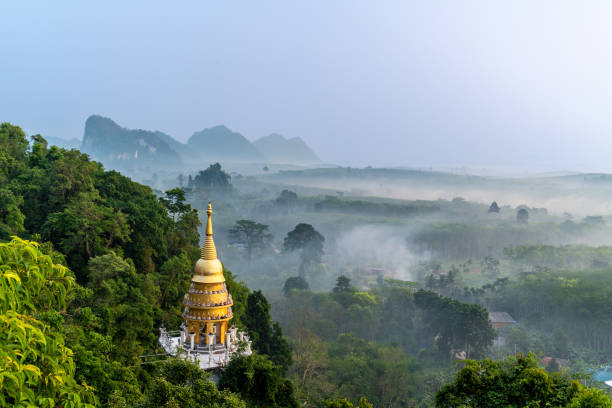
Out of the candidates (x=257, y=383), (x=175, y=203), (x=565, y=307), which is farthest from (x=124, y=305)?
(x=565, y=307)

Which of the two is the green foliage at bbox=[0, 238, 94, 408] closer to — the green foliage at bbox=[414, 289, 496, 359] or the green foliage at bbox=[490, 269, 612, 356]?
the green foliage at bbox=[414, 289, 496, 359]

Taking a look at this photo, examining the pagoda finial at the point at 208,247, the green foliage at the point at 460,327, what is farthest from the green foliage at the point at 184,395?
the green foliage at the point at 460,327

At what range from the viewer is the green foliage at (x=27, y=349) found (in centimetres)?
1362

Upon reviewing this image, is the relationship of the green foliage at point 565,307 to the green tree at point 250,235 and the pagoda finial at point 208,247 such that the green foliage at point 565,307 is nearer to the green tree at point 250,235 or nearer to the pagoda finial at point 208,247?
the pagoda finial at point 208,247

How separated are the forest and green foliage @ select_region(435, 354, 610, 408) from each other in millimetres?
58

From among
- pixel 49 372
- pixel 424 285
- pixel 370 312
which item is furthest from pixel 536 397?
pixel 424 285

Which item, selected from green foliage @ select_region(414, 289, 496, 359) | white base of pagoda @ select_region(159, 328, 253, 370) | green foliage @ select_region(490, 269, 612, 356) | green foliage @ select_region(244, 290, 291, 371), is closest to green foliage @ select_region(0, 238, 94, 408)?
white base of pagoda @ select_region(159, 328, 253, 370)

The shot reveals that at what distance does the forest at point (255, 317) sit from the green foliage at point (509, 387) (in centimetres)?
6

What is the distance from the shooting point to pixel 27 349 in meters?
14.8

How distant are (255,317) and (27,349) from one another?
33.0m

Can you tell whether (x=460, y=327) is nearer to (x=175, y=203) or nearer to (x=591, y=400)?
(x=175, y=203)

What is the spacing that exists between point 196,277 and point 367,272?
95993mm

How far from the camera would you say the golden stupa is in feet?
86.4

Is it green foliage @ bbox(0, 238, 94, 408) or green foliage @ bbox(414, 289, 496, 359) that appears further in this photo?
green foliage @ bbox(414, 289, 496, 359)
